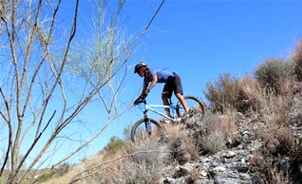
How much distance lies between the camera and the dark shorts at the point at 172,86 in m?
11.7

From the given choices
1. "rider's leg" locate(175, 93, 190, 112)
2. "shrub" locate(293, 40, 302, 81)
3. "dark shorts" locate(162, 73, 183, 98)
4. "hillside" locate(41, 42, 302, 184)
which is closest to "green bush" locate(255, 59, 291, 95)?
"hillside" locate(41, 42, 302, 184)

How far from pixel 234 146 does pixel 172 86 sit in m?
2.58

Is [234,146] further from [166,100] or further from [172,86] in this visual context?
[166,100]

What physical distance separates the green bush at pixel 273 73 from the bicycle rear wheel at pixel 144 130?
3048 millimetres

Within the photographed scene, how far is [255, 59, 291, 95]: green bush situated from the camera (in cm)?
1295

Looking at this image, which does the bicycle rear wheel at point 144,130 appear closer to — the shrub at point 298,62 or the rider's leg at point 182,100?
the rider's leg at point 182,100

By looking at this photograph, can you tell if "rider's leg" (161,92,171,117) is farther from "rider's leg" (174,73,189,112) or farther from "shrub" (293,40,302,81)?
"shrub" (293,40,302,81)

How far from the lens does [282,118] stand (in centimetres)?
943

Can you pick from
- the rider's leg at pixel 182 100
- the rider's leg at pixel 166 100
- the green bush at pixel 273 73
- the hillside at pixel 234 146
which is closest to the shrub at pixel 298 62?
the hillside at pixel 234 146

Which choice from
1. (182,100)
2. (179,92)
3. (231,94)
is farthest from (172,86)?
(231,94)

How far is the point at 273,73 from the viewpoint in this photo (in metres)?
13.4

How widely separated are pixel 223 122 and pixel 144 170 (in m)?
2.48

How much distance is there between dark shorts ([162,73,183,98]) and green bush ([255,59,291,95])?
2.42m

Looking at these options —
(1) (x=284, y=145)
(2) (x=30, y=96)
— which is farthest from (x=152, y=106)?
(2) (x=30, y=96)
